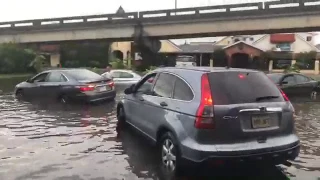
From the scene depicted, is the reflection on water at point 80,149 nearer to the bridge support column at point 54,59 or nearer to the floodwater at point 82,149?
the floodwater at point 82,149

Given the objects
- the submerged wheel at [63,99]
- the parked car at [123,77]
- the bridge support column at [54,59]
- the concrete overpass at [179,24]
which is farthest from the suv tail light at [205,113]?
the bridge support column at [54,59]

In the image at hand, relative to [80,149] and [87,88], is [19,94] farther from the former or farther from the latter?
[80,149]

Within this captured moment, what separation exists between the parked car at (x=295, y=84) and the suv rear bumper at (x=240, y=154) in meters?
10.6

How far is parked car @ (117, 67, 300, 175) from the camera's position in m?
4.86

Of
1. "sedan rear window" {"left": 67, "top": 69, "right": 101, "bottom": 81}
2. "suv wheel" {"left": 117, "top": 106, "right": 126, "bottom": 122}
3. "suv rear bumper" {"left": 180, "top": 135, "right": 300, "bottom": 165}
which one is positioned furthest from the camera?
"sedan rear window" {"left": 67, "top": 69, "right": 101, "bottom": 81}

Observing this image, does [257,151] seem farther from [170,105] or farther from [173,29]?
[173,29]

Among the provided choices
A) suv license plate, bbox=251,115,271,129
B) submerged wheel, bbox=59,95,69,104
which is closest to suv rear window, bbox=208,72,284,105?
suv license plate, bbox=251,115,271,129

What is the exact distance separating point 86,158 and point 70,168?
589mm

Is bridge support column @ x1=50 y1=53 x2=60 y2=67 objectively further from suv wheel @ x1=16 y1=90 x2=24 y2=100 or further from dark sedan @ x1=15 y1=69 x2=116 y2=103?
dark sedan @ x1=15 y1=69 x2=116 y2=103

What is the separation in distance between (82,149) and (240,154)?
3.31 meters

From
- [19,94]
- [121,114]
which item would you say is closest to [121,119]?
[121,114]

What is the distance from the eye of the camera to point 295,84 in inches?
630

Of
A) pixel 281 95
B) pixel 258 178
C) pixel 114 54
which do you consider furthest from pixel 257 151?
pixel 114 54

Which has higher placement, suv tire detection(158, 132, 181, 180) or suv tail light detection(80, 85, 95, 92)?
suv tail light detection(80, 85, 95, 92)
